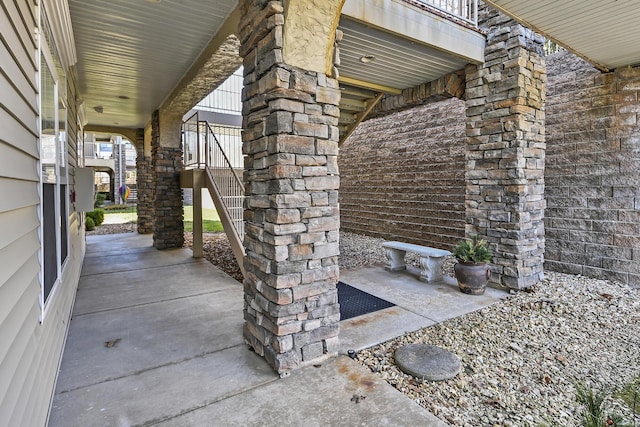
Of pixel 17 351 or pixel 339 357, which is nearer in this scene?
pixel 17 351

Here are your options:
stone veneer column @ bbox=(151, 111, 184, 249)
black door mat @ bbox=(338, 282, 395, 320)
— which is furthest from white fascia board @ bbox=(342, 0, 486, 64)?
stone veneer column @ bbox=(151, 111, 184, 249)

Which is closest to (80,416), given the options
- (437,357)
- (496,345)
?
(437,357)

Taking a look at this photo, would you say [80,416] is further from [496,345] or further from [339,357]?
[496,345]

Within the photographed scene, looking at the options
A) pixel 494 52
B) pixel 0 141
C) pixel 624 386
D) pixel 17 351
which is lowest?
pixel 624 386

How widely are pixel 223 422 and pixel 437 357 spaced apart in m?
1.67

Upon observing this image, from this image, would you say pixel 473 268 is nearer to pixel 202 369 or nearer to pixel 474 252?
pixel 474 252

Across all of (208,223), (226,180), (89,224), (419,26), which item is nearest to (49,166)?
(226,180)

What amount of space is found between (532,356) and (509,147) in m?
2.63

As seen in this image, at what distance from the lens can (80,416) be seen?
6.77 ft

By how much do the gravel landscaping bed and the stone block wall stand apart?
0.54 metres

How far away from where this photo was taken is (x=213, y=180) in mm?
5879

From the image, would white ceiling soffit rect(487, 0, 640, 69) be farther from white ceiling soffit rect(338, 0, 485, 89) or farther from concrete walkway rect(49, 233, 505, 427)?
concrete walkway rect(49, 233, 505, 427)

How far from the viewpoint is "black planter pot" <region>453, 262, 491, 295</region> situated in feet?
14.1

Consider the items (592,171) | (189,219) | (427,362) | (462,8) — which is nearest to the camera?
A: (427,362)
